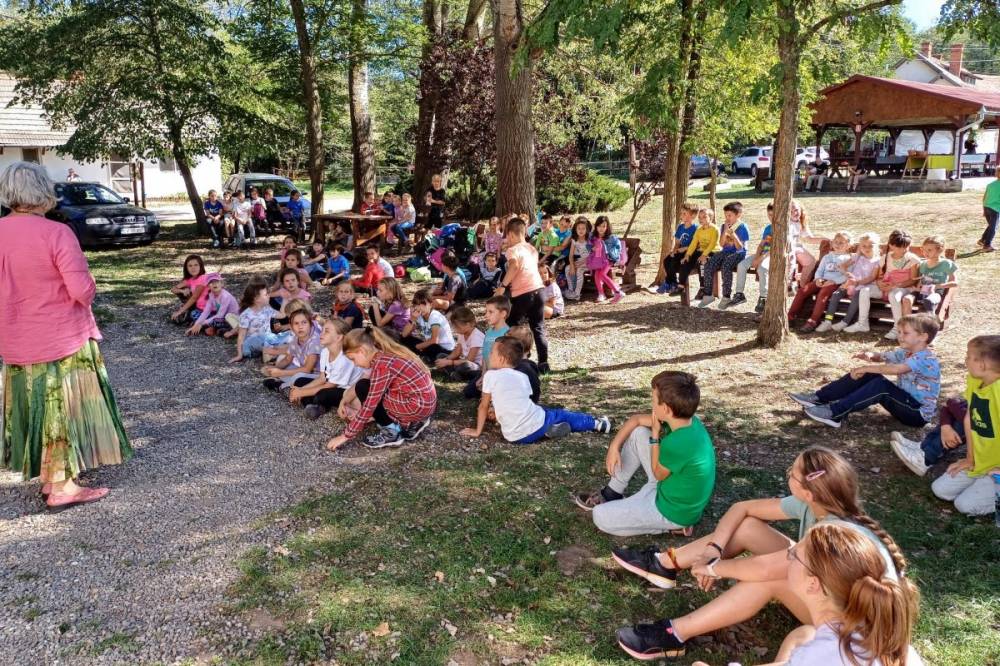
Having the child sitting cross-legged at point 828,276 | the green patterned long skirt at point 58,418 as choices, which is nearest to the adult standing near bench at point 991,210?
the child sitting cross-legged at point 828,276

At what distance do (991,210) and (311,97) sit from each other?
13166mm

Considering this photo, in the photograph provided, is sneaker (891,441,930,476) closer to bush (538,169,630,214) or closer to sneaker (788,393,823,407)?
sneaker (788,393,823,407)

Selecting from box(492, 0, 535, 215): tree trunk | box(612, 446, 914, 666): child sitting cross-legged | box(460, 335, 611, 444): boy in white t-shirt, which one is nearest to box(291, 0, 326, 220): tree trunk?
box(492, 0, 535, 215): tree trunk

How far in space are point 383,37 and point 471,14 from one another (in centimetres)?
361

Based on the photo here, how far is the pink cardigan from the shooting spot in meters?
4.50

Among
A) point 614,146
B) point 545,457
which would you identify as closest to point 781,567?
point 545,457

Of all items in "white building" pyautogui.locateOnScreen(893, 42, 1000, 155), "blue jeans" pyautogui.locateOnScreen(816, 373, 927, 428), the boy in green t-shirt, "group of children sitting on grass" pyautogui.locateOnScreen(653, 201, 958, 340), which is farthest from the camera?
"white building" pyautogui.locateOnScreen(893, 42, 1000, 155)

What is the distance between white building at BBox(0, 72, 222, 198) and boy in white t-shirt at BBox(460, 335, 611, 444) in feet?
65.1

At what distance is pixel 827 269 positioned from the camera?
9.19 meters

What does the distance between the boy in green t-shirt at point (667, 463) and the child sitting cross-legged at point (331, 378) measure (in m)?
2.75

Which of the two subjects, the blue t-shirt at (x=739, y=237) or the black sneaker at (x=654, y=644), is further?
the blue t-shirt at (x=739, y=237)

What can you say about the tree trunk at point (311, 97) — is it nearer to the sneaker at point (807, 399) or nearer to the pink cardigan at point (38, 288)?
the pink cardigan at point (38, 288)

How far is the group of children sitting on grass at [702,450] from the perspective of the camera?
2740 mm

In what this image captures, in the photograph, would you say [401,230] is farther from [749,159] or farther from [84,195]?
[749,159]
